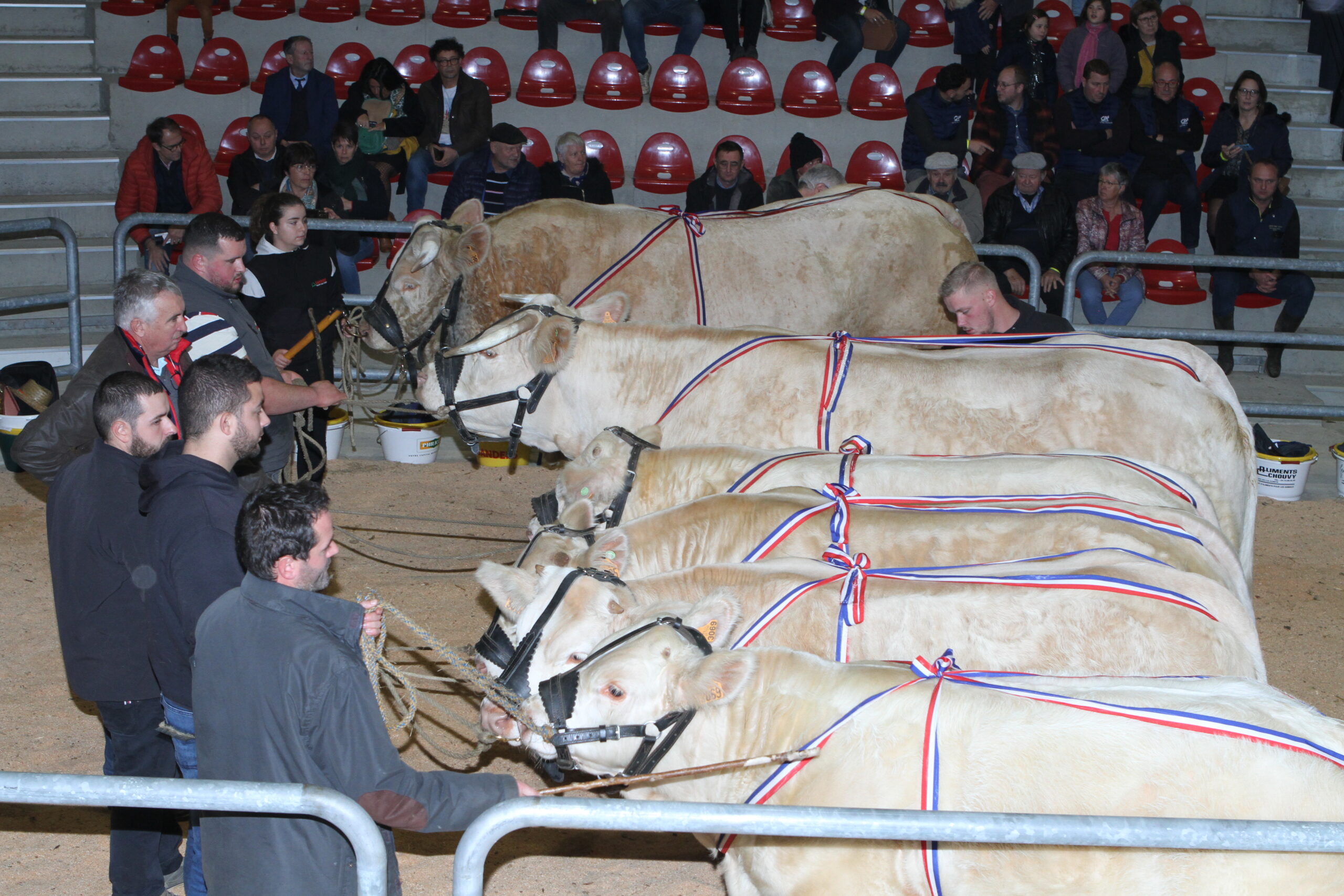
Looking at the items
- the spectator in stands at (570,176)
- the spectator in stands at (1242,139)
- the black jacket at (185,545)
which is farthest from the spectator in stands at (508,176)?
the spectator in stands at (1242,139)

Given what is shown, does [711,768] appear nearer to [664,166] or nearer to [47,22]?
[664,166]

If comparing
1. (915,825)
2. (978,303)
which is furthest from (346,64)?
(915,825)

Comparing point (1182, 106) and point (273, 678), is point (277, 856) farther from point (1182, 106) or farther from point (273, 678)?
point (1182, 106)

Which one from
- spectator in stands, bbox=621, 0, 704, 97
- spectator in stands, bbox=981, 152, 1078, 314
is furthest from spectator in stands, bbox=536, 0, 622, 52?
spectator in stands, bbox=981, 152, 1078, 314

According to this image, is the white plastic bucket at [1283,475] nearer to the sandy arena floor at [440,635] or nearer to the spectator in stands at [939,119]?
the sandy arena floor at [440,635]

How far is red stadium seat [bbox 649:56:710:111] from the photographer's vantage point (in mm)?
12930

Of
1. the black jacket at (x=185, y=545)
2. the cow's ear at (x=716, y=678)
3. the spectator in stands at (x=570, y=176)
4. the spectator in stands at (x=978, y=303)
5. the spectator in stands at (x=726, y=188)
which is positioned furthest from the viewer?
the spectator in stands at (x=726, y=188)

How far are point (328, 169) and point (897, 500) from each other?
7824mm

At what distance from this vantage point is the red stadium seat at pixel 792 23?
1387cm

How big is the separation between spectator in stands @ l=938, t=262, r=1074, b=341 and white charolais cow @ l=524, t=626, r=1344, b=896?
315 centimetres

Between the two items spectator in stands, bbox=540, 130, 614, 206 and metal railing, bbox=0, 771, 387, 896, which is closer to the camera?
metal railing, bbox=0, 771, 387, 896

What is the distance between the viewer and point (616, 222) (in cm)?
694

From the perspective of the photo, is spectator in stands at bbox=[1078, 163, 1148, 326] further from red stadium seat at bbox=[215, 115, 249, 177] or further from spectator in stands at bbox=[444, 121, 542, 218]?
red stadium seat at bbox=[215, 115, 249, 177]

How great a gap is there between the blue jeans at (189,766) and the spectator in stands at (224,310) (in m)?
1.51
